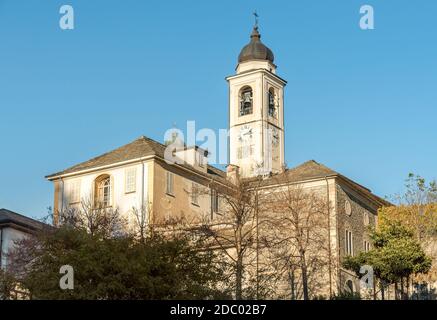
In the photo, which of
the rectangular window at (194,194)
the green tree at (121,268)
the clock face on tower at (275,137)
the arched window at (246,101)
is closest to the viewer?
the green tree at (121,268)

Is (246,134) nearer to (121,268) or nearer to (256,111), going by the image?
(256,111)

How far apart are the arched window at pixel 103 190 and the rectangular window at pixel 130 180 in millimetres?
1482

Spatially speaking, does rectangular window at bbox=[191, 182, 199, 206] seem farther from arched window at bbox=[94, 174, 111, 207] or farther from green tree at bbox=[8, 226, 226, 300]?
green tree at bbox=[8, 226, 226, 300]

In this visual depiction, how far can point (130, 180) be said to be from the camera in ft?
158

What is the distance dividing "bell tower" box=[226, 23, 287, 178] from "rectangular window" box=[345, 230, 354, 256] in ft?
78.6

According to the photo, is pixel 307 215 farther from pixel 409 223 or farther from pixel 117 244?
pixel 117 244

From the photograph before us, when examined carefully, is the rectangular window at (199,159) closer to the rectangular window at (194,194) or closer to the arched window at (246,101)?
the rectangular window at (194,194)

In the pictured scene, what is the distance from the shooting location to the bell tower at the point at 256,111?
7050 centimetres

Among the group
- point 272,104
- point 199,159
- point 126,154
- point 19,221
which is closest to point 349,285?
point 199,159

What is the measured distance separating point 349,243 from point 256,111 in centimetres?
2848

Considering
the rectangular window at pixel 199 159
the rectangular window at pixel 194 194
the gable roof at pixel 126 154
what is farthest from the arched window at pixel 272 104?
the rectangular window at pixel 194 194

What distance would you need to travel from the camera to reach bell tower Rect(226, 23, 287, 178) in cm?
7050
